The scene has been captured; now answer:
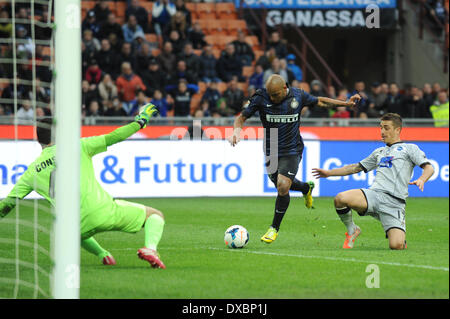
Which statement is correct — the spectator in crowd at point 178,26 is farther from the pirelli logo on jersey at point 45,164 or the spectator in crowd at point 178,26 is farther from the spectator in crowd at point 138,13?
the pirelli logo on jersey at point 45,164

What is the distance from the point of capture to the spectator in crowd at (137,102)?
18.7 metres

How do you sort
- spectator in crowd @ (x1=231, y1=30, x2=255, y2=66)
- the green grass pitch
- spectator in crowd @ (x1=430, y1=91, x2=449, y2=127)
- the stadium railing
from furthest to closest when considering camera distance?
spectator in crowd @ (x1=231, y1=30, x2=255, y2=66)
spectator in crowd @ (x1=430, y1=91, x2=449, y2=127)
the stadium railing
the green grass pitch

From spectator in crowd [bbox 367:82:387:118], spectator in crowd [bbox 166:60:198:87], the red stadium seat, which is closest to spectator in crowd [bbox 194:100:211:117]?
spectator in crowd [bbox 166:60:198:87]

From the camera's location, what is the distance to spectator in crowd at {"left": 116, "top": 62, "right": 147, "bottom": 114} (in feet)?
63.3

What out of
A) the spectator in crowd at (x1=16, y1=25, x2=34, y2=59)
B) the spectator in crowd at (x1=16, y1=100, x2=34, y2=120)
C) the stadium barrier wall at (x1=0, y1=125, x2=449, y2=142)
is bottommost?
the stadium barrier wall at (x1=0, y1=125, x2=449, y2=142)

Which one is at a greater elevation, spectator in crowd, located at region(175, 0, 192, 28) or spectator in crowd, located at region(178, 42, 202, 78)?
spectator in crowd, located at region(175, 0, 192, 28)

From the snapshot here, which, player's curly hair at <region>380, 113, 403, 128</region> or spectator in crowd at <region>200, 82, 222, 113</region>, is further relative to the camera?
spectator in crowd at <region>200, 82, 222, 113</region>

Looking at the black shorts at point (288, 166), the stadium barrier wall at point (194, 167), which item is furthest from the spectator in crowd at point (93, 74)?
the black shorts at point (288, 166)

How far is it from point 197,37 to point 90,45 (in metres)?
2.85

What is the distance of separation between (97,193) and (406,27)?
1889 centimetres

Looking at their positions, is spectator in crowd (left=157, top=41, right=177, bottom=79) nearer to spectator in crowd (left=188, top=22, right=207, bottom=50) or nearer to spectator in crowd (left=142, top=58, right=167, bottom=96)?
spectator in crowd (left=142, top=58, right=167, bottom=96)

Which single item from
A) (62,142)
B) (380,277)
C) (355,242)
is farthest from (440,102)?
(62,142)

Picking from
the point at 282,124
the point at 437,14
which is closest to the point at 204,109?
the point at 282,124

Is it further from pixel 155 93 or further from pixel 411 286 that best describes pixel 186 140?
pixel 411 286
